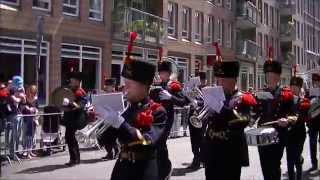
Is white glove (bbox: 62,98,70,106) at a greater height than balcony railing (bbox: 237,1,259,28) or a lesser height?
lesser

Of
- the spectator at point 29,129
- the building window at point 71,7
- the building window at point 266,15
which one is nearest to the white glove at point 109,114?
the spectator at point 29,129

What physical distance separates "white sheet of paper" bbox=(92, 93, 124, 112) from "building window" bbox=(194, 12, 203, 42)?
32.7 m

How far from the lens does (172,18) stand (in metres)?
34.0

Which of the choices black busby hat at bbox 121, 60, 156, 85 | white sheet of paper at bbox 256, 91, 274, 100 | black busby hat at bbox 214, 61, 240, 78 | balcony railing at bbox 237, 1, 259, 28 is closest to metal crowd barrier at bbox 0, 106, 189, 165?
white sheet of paper at bbox 256, 91, 274, 100

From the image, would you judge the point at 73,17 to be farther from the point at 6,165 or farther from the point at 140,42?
the point at 6,165

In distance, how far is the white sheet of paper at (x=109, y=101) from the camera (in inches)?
198

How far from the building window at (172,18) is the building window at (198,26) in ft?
11.4

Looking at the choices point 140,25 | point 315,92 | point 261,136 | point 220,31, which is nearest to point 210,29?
point 220,31

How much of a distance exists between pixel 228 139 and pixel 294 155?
2916 mm

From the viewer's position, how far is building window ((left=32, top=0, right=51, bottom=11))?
841 inches

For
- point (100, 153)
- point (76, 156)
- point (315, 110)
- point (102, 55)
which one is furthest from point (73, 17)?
point (315, 110)

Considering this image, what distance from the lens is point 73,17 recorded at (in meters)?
23.6

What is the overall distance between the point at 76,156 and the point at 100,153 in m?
2.20

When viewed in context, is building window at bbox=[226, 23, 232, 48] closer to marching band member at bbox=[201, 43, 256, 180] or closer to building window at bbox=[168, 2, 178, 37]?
building window at bbox=[168, 2, 178, 37]
